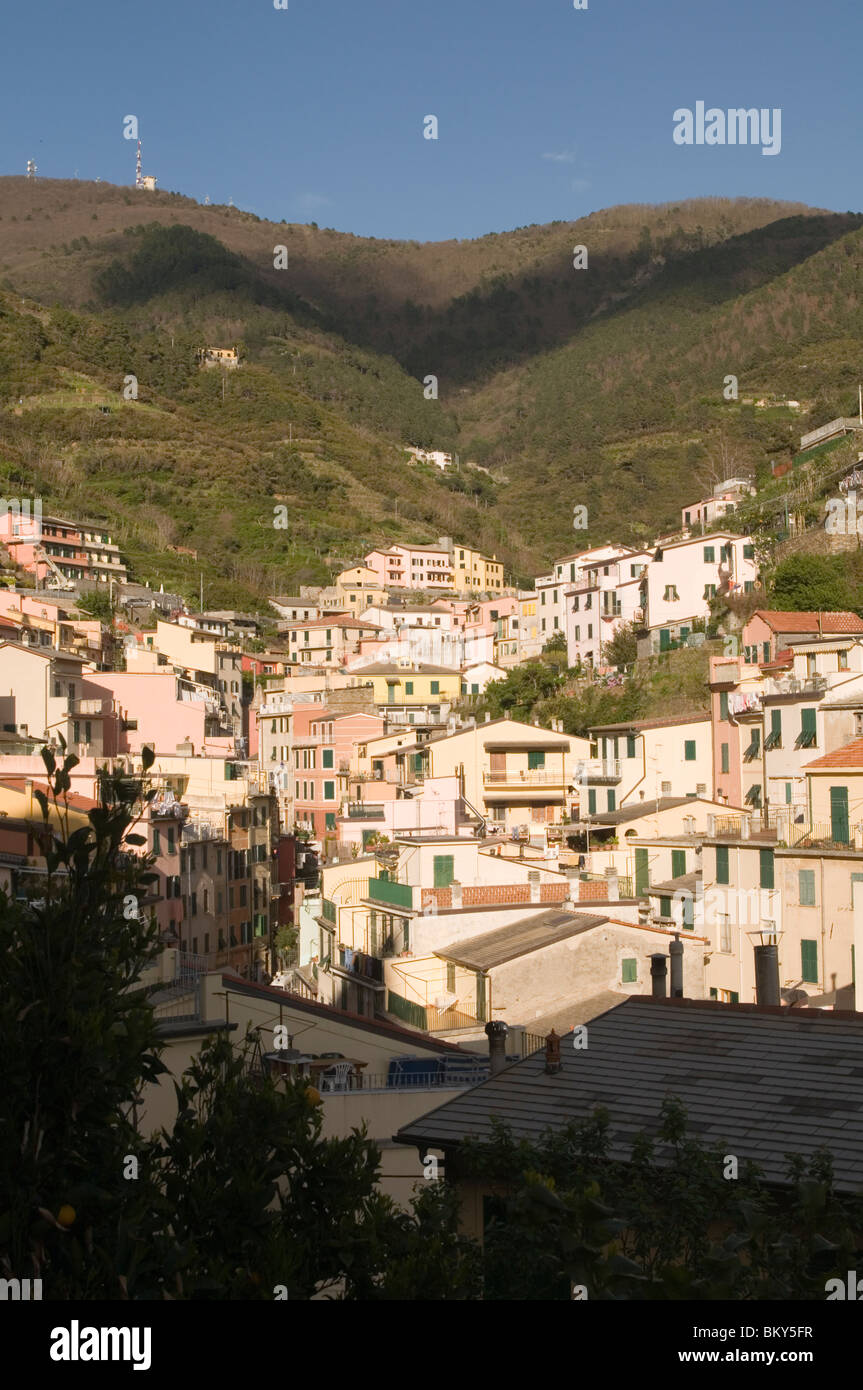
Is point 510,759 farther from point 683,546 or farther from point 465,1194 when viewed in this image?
point 465,1194

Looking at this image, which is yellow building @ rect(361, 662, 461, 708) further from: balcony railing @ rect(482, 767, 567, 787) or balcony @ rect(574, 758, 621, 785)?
balcony @ rect(574, 758, 621, 785)

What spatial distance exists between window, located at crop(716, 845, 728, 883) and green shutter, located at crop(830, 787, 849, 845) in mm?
2595

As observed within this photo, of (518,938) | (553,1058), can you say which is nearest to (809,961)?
(518,938)

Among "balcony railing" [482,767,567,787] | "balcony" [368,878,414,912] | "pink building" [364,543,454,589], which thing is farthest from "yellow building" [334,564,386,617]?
"balcony" [368,878,414,912]

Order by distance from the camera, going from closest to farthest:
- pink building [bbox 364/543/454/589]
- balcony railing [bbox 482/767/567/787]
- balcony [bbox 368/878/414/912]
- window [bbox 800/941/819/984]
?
window [bbox 800/941/819/984]
balcony [bbox 368/878/414/912]
balcony railing [bbox 482/767/567/787]
pink building [bbox 364/543/454/589]

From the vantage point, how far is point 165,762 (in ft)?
149

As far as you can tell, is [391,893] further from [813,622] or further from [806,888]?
[813,622]

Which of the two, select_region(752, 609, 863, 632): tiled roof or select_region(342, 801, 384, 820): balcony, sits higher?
select_region(752, 609, 863, 632): tiled roof

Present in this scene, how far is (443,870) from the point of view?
2817 centimetres

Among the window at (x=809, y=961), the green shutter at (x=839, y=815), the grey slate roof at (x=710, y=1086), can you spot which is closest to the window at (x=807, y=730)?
the green shutter at (x=839, y=815)

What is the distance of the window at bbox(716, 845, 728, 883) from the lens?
92.7 ft

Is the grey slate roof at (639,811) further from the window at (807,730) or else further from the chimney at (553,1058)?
the chimney at (553,1058)

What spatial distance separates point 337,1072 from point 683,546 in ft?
134

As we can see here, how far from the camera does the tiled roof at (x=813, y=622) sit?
39875mm
